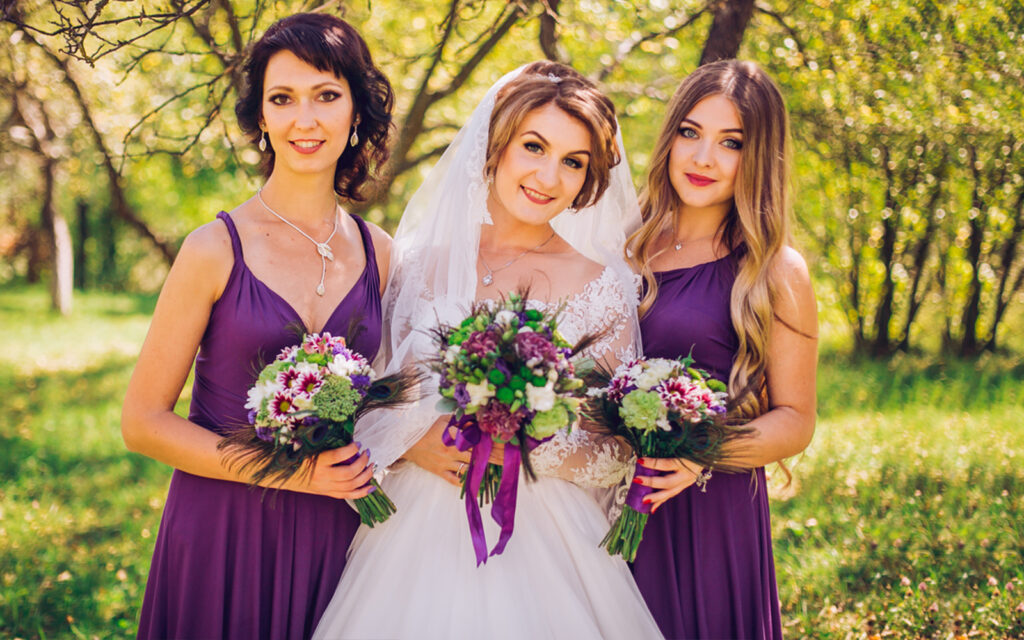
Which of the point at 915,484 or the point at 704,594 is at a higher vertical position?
the point at 704,594

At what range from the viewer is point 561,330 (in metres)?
2.99

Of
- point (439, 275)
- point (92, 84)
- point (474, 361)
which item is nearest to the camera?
point (474, 361)

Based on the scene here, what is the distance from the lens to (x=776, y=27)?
6.34 m

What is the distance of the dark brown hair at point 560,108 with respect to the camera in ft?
10.1

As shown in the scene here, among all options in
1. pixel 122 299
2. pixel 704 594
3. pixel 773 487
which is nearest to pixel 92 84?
pixel 773 487

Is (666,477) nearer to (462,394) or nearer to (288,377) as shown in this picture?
(462,394)

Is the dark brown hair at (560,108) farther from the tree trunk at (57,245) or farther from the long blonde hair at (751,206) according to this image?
the tree trunk at (57,245)

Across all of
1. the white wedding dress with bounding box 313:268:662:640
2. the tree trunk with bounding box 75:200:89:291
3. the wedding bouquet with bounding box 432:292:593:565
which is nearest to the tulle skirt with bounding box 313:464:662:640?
the white wedding dress with bounding box 313:268:662:640

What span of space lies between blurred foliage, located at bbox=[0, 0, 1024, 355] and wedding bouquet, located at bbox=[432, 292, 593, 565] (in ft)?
6.84

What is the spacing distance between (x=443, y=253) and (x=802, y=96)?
431cm

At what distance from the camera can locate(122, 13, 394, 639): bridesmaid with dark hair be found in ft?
8.84

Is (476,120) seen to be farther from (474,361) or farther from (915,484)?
(915,484)

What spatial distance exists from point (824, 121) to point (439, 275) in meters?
4.74

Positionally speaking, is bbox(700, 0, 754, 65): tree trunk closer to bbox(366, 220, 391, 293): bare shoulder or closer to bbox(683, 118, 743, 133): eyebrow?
bbox(683, 118, 743, 133): eyebrow
